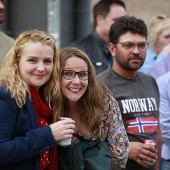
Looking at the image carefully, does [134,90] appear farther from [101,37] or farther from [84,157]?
[101,37]

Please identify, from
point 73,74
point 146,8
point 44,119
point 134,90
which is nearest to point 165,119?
point 134,90

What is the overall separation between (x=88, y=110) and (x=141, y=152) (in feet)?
2.29

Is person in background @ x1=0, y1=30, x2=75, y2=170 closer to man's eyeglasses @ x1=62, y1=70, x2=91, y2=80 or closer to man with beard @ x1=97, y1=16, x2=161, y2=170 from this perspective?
man's eyeglasses @ x1=62, y1=70, x2=91, y2=80

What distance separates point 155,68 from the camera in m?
5.83

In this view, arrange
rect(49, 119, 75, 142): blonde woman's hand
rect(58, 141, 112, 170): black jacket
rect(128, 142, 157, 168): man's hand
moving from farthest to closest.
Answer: rect(128, 142, 157, 168): man's hand → rect(58, 141, 112, 170): black jacket → rect(49, 119, 75, 142): blonde woman's hand

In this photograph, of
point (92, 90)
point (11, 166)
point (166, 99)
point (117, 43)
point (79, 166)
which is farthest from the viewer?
point (166, 99)

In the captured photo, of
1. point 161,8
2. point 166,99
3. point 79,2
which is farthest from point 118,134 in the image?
point 161,8

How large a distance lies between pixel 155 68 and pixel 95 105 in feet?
7.39

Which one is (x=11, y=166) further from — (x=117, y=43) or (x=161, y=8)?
(x=161, y=8)

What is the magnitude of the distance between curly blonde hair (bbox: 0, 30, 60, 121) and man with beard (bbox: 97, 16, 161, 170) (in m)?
0.86

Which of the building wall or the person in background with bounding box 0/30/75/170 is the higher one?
the building wall

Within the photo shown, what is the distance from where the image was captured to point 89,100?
3.68m

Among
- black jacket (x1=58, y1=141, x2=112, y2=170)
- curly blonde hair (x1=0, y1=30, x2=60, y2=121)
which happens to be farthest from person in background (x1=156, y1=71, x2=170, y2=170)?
curly blonde hair (x1=0, y1=30, x2=60, y2=121)

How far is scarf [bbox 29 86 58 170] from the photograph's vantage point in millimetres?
3301
